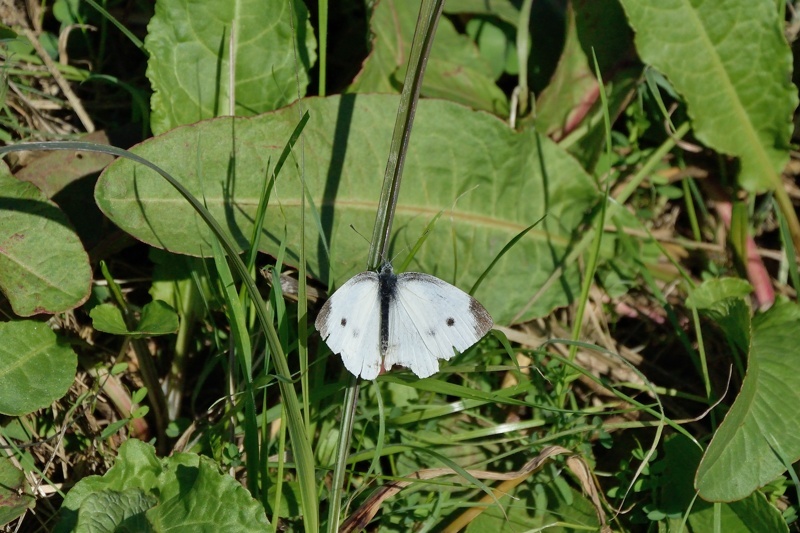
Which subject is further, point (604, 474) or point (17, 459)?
point (604, 474)

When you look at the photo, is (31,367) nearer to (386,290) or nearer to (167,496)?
(167,496)

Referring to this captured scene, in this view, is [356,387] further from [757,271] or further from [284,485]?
[757,271]

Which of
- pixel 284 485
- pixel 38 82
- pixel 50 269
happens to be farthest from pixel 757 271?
pixel 38 82

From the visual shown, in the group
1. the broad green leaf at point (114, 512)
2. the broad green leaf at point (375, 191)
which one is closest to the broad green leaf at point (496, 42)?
the broad green leaf at point (375, 191)

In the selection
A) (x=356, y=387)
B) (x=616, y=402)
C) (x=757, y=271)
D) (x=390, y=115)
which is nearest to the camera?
(x=356, y=387)

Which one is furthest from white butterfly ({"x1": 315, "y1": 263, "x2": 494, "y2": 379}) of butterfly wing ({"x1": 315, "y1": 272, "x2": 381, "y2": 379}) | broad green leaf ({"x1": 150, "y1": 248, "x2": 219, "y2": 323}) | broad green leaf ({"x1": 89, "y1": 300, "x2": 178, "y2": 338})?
broad green leaf ({"x1": 150, "y1": 248, "x2": 219, "y2": 323})

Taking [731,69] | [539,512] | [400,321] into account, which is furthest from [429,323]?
[731,69]

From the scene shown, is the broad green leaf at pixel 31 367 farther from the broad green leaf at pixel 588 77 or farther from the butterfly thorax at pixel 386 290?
the broad green leaf at pixel 588 77
